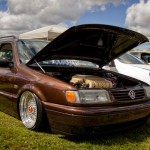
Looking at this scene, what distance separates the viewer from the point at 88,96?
3592 millimetres

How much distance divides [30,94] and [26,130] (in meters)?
0.51

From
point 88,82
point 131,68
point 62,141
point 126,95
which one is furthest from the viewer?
point 131,68

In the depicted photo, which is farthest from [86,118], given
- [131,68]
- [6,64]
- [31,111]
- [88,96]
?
[131,68]

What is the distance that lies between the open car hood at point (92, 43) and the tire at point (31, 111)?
0.54m

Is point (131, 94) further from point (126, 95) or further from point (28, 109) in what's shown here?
point (28, 109)

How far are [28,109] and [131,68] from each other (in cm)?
424

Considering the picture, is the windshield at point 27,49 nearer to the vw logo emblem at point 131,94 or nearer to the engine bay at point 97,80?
the engine bay at point 97,80

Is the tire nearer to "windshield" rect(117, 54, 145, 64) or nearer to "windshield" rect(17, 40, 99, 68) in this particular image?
"windshield" rect(17, 40, 99, 68)

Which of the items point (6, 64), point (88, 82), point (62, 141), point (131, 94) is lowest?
point (62, 141)

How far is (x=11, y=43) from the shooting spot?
192 inches

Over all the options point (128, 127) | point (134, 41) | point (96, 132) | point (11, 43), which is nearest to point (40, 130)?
point (96, 132)

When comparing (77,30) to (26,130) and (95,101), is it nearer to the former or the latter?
(95,101)

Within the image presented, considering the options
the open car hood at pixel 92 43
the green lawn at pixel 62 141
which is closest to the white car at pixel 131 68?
the open car hood at pixel 92 43

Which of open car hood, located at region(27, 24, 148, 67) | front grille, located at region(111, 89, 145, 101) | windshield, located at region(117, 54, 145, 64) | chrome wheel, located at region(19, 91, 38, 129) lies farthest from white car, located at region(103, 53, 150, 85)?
chrome wheel, located at region(19, 91, 38, 129)
